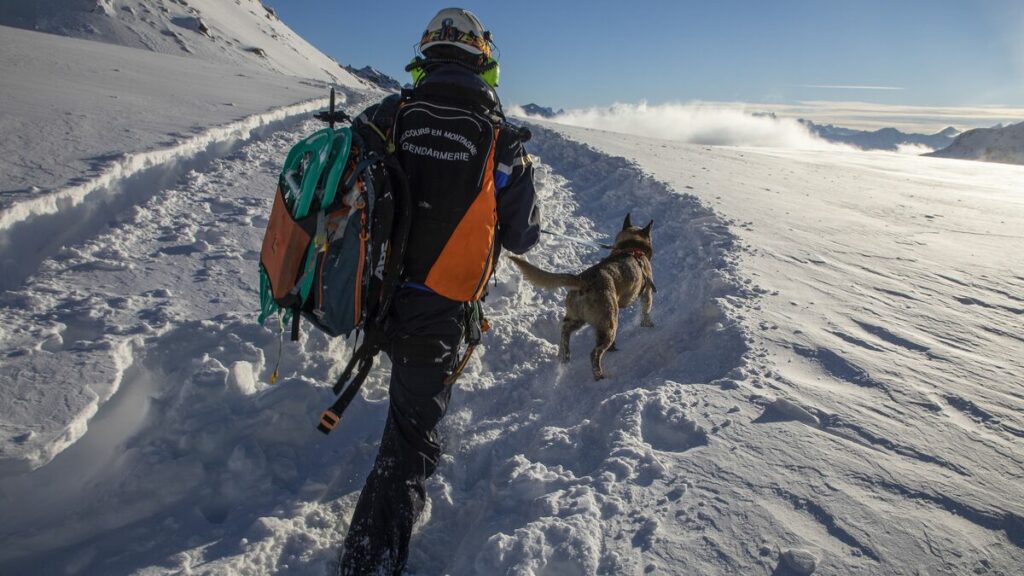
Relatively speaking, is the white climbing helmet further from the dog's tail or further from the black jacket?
the dog's tail

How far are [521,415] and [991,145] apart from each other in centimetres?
8851

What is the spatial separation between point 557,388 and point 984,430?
284 cm

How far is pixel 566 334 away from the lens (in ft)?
17.1

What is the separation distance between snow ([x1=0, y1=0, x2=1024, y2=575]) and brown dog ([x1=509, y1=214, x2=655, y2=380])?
0.32 m

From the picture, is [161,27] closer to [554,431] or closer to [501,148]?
[501,148]

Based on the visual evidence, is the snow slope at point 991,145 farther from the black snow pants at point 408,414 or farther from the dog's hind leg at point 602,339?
the black snow pants at point 408,414

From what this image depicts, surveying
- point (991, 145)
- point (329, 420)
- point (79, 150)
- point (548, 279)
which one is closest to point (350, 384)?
point (329, 420)

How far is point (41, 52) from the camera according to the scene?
46.5 feet

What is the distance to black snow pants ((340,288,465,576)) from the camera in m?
2.67

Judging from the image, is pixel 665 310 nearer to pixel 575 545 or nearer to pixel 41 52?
Answer: pixel 575 545

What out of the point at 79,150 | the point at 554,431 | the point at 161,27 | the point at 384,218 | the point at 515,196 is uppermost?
the point at 161,27

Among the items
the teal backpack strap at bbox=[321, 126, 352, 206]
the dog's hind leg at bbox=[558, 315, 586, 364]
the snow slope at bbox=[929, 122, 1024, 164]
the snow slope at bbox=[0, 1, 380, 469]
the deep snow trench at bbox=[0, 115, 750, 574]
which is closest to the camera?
the teal backpack strap at bbox=[321, 126, 352, 206]

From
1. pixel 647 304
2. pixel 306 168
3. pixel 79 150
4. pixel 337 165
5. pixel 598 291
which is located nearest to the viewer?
pixel 337 165

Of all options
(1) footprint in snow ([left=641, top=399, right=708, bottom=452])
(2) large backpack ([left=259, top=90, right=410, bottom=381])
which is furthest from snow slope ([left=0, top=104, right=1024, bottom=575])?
(2) large backpack ([left=259, top=90, right=410, bottom=381])
